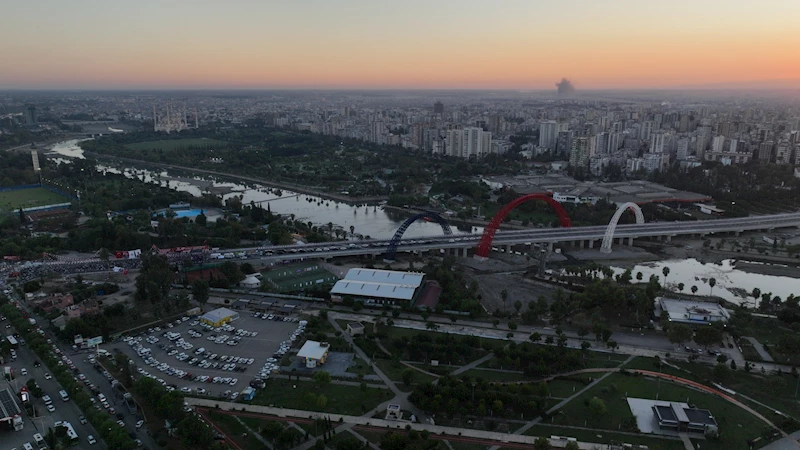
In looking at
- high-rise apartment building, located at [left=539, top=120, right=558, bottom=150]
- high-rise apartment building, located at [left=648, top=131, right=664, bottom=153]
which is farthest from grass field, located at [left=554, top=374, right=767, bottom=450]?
high-rise apartment building, located at [left=539, top=120, right=558, bottom=150]

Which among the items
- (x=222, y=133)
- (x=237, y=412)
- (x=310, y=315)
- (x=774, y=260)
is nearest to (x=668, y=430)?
(x=237, y=412)

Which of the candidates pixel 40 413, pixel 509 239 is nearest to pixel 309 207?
pixel 509 239

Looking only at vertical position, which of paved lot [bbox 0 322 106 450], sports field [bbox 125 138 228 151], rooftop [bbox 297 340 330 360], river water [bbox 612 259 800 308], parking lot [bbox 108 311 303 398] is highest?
sports field [bbox 125 138 228 151]

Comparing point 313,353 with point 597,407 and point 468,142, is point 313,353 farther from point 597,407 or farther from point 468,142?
point 468,142

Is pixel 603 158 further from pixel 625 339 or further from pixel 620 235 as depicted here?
pixel 625 339

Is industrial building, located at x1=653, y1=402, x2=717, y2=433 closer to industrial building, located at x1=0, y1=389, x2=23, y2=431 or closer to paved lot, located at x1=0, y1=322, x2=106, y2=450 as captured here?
paved lot, located at x1=0, y1=322, x2=106, y2=450

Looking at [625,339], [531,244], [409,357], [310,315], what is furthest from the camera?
[531,244]
